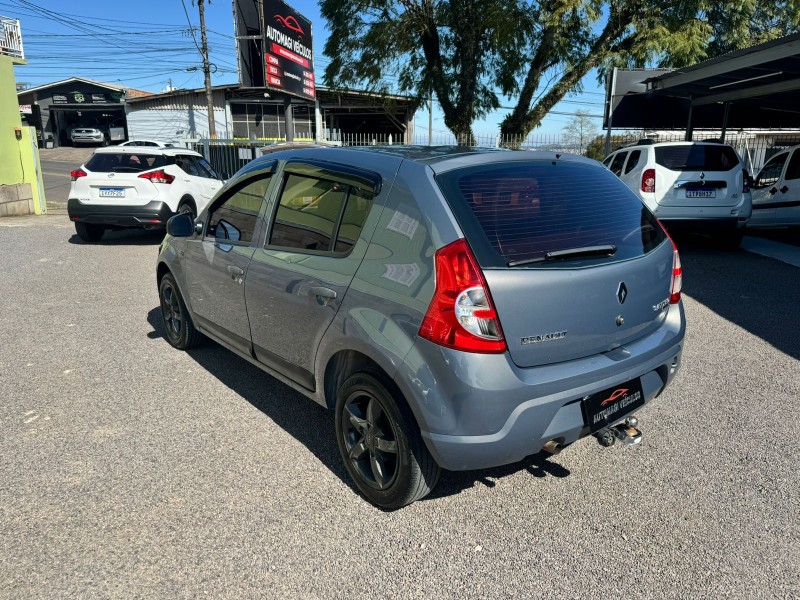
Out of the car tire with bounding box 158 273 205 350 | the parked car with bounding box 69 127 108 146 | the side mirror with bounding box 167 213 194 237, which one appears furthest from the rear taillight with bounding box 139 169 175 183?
the parked car with bounding box 69 127 108 146

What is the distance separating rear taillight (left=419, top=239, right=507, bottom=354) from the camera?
7.93ft

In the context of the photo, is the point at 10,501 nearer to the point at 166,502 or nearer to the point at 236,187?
the point at 166,502

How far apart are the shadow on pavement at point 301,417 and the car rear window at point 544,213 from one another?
4.00 ft

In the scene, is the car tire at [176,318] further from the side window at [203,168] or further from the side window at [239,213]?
the side window at [203,168]

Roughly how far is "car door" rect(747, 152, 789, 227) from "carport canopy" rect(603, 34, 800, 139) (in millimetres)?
1765

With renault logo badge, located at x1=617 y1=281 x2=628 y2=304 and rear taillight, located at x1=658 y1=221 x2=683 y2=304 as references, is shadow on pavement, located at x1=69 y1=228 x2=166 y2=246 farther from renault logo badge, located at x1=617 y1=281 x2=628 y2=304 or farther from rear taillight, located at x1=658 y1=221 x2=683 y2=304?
renault logo badge, located at x1=617 y1=281 x2=628 y2=304

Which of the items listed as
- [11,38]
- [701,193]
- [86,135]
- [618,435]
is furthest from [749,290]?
[86,135]

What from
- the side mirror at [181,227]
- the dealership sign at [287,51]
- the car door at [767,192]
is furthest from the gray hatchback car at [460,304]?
the dealership sign at [287,51]

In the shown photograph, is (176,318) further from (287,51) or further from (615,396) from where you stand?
(287,51)

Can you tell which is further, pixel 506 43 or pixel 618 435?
pixel 506 43

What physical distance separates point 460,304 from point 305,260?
3.58ft

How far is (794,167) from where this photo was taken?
10.3 metres

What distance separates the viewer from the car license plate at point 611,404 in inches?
106

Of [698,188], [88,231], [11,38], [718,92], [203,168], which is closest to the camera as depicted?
[698,188]
